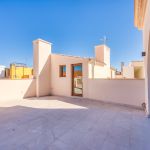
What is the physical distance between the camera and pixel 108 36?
36.6 feet

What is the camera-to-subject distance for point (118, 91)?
5648 millimetres

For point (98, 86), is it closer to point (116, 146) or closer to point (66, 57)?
point (66, 57)

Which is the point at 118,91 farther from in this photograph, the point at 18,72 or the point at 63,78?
the point at 18,72

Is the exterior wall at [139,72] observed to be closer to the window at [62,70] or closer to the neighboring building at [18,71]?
the window at [62,70]

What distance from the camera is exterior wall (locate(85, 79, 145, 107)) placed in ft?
16.5

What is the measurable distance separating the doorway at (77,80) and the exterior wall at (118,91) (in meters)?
1.25

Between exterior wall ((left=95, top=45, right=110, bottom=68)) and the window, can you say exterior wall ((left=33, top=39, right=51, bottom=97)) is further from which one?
exterior wall ((left=95, top=45, right=110, bottom=68))

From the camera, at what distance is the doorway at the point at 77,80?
26.0 feet

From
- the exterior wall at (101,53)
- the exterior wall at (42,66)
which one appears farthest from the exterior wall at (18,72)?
the exterior wall at (101,53)

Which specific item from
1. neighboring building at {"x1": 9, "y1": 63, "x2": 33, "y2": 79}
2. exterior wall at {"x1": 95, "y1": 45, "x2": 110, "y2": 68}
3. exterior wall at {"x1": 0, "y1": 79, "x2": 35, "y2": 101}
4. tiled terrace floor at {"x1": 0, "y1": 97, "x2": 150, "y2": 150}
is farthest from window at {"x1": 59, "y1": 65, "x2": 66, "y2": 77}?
neighboring building at {"x1": 9, "y1": 63, "x2": 33, "y2": 79}

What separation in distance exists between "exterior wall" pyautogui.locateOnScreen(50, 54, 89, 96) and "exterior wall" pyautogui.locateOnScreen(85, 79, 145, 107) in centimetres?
67

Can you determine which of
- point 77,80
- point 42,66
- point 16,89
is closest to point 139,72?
point 77,80

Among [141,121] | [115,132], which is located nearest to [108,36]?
[141,121]

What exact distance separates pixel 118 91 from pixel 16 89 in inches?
251
